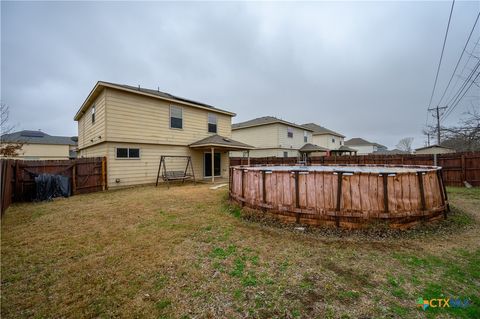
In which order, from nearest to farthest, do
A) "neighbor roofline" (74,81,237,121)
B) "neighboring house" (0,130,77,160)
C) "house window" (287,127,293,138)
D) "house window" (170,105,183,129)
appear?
"neighbor roofline" (74,81,237,121), "house window" (170,105,183,129), "house window" (287,127,293,138), "neighboring house" (0,130,77,160)

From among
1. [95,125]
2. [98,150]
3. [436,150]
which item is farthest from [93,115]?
[436,150]

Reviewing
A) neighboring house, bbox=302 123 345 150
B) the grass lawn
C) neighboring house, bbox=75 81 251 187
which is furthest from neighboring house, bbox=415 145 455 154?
neighboring house, bbox=302 123 345 150

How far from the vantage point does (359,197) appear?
4246 mm

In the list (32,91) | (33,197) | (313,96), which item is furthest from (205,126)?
(32,91)

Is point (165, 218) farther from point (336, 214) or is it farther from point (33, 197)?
point (33, 197)

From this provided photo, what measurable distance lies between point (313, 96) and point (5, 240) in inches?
1234

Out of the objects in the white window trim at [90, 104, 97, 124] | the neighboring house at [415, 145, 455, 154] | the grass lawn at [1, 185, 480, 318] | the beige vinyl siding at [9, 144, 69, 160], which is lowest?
the grass lawn at [1, 185, 480, 318]

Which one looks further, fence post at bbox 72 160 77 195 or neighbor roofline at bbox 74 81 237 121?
neighbor roofline at bbox 74 81 237 121

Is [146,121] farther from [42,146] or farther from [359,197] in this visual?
[42,146]

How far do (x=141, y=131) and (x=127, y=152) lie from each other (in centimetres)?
150

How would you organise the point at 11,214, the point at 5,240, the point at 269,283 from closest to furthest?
the point at 269,283 → the point at 5,240 → the point at 11,214

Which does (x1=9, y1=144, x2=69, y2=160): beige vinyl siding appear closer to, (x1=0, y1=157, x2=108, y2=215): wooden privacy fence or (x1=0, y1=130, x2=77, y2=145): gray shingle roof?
(x1=0, y1=130, x2=77, y2=145): gray shingle roof

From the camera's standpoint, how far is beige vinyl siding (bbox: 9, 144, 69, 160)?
27875 mm

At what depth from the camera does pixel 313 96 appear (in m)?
28.6
